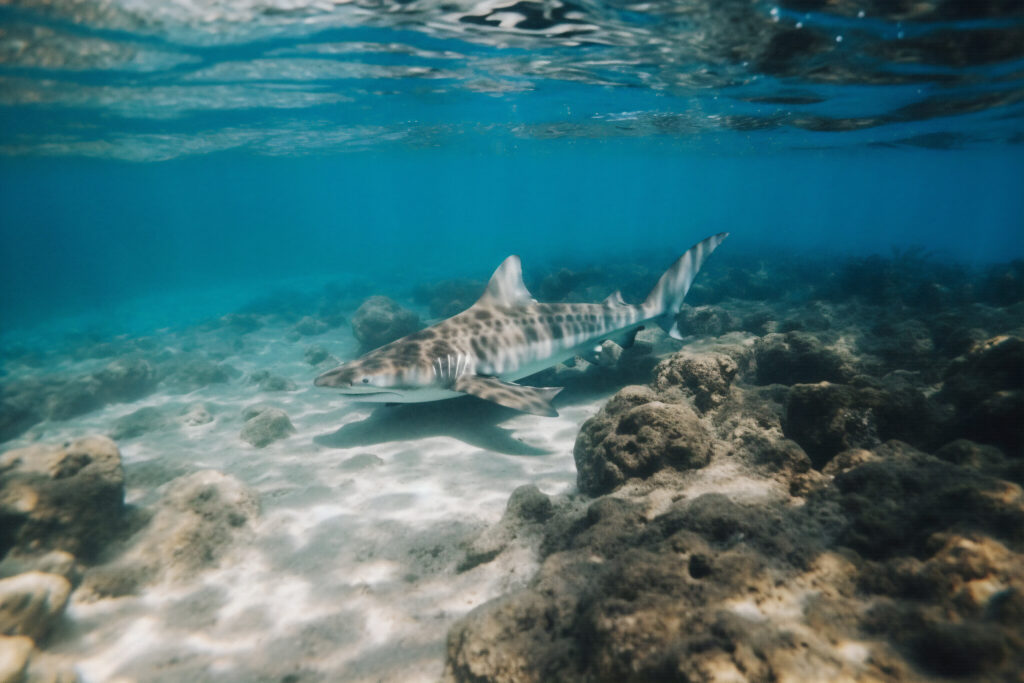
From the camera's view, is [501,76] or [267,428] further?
[501,76]

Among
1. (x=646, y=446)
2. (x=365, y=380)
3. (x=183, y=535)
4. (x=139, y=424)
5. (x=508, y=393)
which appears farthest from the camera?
(x=139, y=424)

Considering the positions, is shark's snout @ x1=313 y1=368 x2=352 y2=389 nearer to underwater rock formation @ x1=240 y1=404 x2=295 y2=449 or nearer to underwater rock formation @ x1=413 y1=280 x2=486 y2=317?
underwater rock formation @ x1=240 y1=404 x2=295 y2=449

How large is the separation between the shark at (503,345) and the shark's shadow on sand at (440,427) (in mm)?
696

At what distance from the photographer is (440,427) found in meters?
7.94

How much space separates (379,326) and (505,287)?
6.95 m

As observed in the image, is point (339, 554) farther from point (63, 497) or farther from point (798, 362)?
point (798, 362)

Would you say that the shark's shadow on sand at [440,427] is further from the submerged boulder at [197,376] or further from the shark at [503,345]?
the submerged boulder at [197,376]

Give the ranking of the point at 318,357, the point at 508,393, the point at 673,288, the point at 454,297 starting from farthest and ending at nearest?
1. the point at 454,297
2. the point at 318,357
3. the point at 673,288
4. the point at 508,393

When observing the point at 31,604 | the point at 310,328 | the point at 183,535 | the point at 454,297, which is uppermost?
the point at 31,604

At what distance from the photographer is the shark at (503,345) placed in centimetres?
659

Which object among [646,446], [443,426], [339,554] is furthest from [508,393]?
[339,554]

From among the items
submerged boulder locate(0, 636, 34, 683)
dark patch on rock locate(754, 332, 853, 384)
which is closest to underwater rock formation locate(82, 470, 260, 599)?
submerged boulder locate(0, 636, 34, 683)

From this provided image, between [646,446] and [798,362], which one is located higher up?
[646,446]

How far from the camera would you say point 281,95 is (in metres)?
20.7
